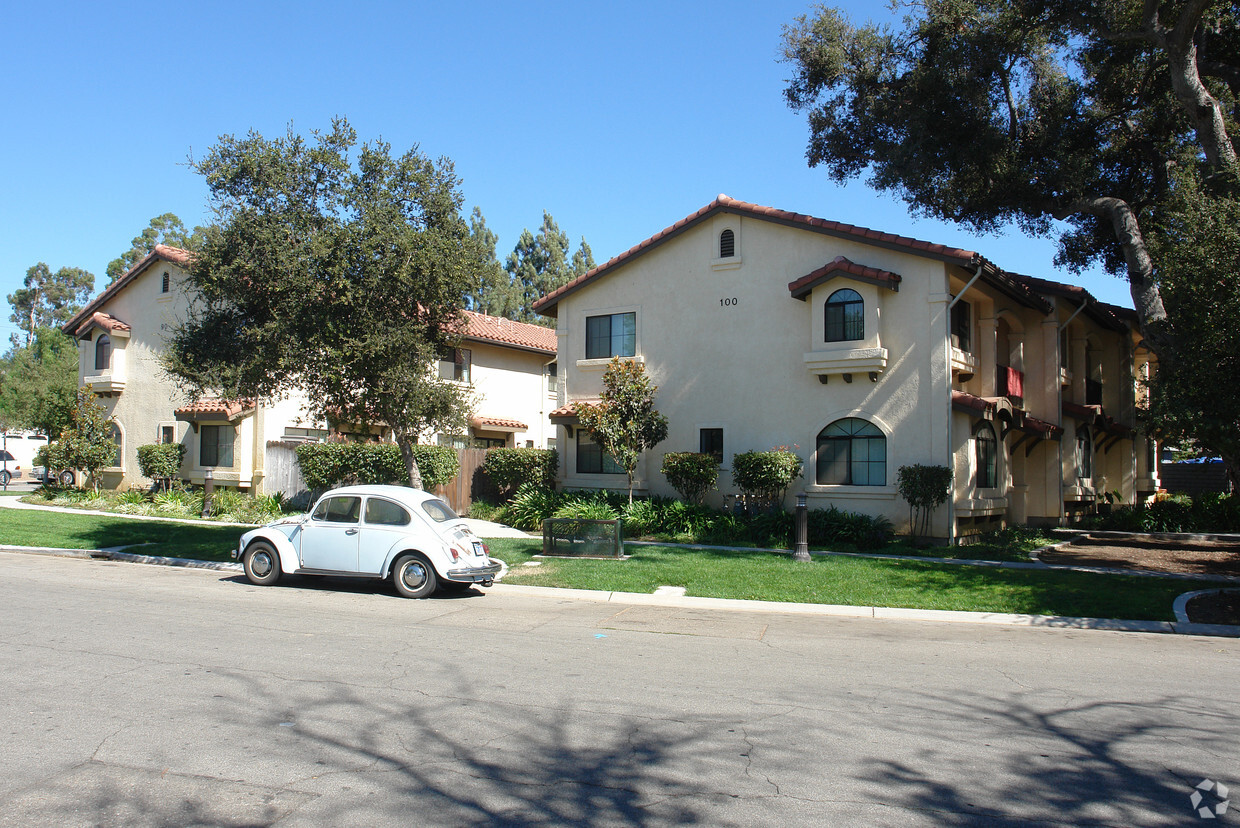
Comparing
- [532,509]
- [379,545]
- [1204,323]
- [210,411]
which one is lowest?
[379,545]

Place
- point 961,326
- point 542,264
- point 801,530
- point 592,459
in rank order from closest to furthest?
point 801,530 → point 961,326 → point 592,459 → point 542,264

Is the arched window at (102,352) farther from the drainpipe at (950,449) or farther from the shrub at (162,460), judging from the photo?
the drainpipe at (950,449)

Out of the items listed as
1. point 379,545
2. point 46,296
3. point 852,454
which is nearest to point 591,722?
point 379,545

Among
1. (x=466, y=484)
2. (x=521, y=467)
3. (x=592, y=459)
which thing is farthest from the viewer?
(x=466, y=484)

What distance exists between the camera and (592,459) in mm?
Answer: 22297

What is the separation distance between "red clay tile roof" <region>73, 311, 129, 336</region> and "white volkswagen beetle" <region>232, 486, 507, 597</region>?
814 inches

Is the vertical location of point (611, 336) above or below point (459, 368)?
above

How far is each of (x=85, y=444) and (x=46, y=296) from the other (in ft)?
203

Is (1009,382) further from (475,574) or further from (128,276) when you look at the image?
(128,276)

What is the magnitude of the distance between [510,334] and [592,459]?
10070 millimetres

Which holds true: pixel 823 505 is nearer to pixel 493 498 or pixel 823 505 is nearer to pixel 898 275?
pixel 898 275

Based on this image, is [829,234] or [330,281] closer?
[330,281]

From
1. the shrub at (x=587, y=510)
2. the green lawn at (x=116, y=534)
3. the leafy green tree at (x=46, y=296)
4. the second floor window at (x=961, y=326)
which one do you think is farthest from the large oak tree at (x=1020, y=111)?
the leafy green tree at (x=46, y=296)

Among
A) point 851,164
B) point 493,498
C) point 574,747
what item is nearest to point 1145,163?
point 851,164
